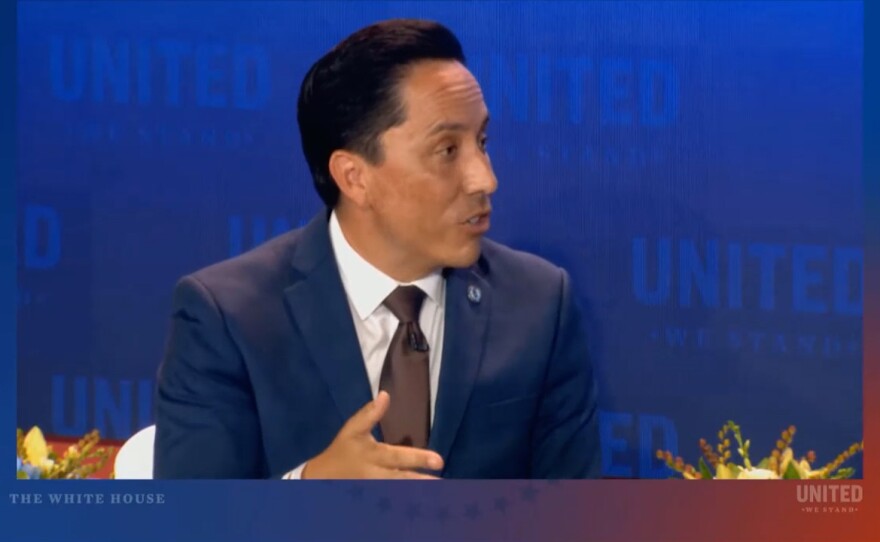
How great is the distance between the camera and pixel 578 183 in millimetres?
3180

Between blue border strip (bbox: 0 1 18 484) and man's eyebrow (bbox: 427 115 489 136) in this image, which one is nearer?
man's eyebrow (bbox: 427 115 489 136)

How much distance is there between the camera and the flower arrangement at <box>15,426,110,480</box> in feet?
10.5

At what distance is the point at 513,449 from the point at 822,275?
0.83 metres

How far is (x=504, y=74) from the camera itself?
317cm

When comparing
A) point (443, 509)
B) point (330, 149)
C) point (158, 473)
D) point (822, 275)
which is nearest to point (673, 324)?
point (822, 275)

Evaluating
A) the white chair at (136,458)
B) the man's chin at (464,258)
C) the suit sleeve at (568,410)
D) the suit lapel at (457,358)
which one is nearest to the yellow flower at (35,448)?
the white chair at (136,458)

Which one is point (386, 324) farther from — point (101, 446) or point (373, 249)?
point (101, 446)

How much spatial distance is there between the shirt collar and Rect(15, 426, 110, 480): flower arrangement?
0.70 meters

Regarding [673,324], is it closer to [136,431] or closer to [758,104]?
[758,104]

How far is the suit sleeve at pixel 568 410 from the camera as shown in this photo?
3.15 metres

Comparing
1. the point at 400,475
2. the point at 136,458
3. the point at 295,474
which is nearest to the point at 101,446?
the point at 136,458

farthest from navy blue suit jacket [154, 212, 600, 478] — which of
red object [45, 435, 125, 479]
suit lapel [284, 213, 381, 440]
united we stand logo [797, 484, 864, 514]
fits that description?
united we stand logo [797, 484, 864, 514]

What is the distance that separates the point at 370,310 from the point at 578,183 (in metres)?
0.57

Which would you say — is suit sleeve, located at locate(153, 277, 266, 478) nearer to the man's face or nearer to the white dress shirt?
the white dress shirt
